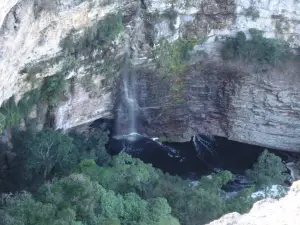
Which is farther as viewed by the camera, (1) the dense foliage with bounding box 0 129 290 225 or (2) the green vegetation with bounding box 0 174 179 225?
(1) the dense foliage with bounding box 0 129 290 225

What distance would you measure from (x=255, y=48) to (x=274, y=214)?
545 inches

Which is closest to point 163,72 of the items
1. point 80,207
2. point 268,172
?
point 268,172

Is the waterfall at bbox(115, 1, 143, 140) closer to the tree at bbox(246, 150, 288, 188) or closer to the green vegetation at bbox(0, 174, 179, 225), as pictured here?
the tree at bbox(246, 150, 288, 188)

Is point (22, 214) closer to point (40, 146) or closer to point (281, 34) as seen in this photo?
point (40, 146)

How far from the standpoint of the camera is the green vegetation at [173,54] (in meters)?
19.6

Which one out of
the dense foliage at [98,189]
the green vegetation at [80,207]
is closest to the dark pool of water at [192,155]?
the dense foliage at [98,189]

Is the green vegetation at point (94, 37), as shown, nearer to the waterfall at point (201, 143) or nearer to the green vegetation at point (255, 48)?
the green vegetation at point (255, 48)

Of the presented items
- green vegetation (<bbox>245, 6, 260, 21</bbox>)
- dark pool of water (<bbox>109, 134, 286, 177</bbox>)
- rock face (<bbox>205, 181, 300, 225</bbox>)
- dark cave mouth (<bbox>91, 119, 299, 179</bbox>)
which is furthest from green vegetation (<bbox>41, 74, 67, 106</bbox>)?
rock face (<bbox>205, 181, 300, 225</bbox>)

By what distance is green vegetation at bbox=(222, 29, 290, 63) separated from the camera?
19578mm

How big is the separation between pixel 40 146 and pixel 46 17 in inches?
140

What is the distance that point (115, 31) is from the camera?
58.6 ft

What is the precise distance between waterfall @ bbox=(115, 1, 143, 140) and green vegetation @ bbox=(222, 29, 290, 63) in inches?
126

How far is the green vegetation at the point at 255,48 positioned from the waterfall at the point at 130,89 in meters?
3.20

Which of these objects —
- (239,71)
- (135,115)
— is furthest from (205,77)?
(135,115)
